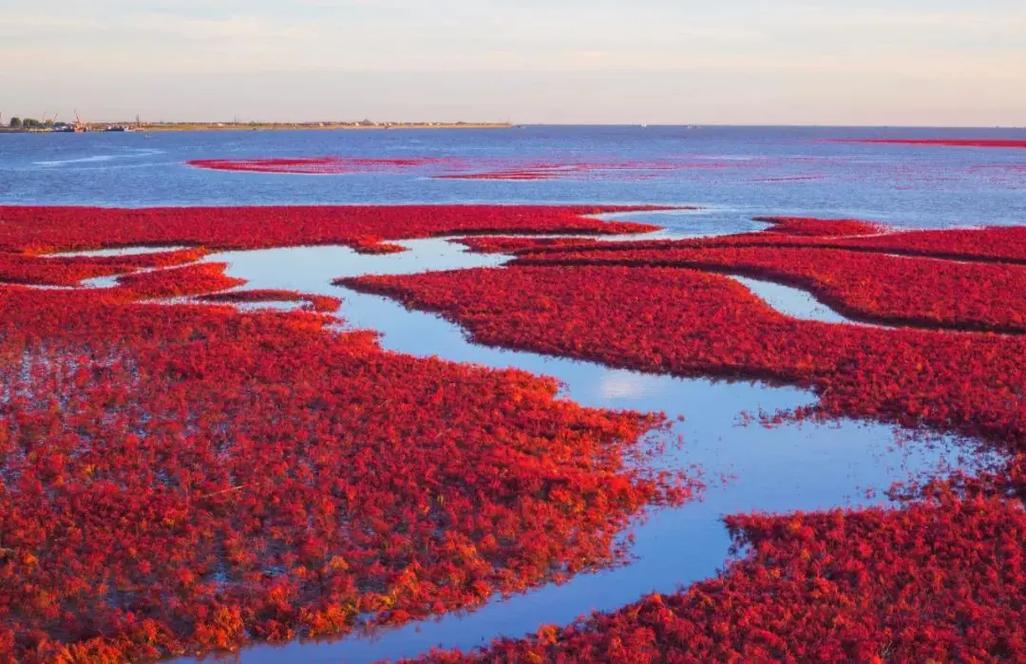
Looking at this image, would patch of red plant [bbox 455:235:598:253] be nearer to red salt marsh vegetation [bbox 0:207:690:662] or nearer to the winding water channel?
the winding water channel

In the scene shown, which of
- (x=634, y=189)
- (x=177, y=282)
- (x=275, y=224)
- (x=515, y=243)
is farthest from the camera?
(x=634, y=189)

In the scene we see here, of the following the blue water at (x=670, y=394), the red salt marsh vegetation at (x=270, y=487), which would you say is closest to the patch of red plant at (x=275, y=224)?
the blue water at (x=670, y=394)

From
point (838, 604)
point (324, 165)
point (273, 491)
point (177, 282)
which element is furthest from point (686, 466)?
point (324, 165)

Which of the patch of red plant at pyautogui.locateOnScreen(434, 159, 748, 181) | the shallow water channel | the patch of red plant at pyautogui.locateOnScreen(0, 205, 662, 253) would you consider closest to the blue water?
the shallow water channel

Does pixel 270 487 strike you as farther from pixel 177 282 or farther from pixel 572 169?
pixel 572 169

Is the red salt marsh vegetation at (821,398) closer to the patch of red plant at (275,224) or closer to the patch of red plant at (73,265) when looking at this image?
the patch of red plant at (275,224)

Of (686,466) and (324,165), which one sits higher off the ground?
(324,165)
